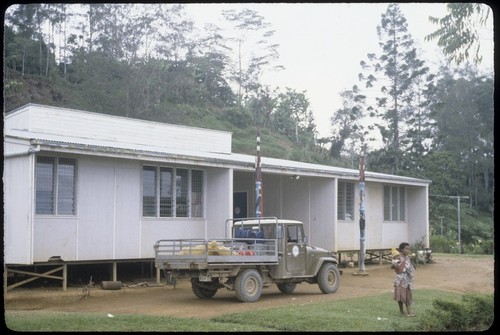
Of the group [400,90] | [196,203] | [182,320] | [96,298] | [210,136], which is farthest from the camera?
[400,90]

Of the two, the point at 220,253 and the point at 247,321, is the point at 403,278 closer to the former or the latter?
the point at 247,321

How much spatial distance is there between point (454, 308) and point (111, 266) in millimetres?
10062

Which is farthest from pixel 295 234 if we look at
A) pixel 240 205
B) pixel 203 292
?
pixel 240 205

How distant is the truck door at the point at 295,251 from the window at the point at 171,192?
14.7 feet

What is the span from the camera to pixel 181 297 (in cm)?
1650

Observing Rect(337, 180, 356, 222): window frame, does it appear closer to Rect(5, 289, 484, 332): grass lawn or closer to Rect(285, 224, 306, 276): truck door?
Rect(285, 224, 306, 276): truck door

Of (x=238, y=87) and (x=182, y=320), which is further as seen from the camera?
(x=238, y=87)

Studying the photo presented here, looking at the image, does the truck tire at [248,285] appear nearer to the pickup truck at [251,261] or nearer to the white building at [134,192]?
the pickup truck at [251,261]

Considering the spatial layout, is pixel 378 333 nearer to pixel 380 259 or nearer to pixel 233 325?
pixel 233 325

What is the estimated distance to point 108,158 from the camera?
1795cm

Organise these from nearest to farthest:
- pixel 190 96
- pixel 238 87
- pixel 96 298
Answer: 1. pixel 96 298
2. pixel 190 96
3. pixel 238 87

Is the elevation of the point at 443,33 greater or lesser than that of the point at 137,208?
greater

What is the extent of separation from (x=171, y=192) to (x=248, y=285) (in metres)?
5.22

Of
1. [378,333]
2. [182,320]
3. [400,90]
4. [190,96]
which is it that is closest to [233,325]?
[182,320]
